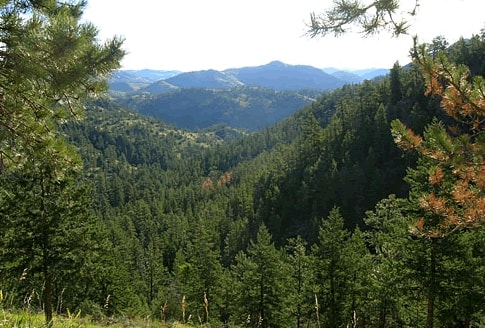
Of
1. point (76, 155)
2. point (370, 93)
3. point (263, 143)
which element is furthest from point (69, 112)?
point (263, 143)

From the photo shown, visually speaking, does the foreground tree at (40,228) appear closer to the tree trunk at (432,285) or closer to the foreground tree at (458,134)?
the foreground tree at (458,134)

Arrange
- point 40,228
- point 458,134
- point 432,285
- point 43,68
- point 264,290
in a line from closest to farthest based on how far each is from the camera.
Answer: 1. point 43,68
2. point 458,134
3. point 40,228
4. point 432,285
5. point 264,290

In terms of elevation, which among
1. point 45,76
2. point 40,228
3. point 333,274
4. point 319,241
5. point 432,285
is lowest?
point 319,241

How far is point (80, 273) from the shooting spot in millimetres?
15289

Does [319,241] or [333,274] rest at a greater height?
[333,274]

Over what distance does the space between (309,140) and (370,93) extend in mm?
21038

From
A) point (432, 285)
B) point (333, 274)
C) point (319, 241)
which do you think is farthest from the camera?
point (319, 241)

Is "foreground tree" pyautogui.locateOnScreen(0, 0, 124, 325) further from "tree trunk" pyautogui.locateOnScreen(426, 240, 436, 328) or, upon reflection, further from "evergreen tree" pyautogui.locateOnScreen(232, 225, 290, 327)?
"evergreen tree" pyautogui.locateOnScreen(232, 225, 290, 327)

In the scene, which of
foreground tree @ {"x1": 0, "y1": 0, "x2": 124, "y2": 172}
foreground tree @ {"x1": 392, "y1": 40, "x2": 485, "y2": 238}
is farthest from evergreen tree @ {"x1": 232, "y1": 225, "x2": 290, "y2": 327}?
foreground tree @ {"x1": 0, "y1": 0, "x2": 124, "y2": 172}

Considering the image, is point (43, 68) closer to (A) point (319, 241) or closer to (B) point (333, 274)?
(B) point (333, 274)

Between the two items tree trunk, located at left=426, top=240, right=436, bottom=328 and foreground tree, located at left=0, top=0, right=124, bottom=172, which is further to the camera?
tree trunk, located at left=426, top=240, right=436, bottom=328

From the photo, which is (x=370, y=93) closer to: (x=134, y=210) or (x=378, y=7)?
(x=134, y=210)

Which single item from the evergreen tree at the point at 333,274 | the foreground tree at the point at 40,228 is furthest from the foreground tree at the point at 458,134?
the evergreen tree at the point at 333,274

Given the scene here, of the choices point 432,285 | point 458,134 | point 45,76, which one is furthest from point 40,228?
point 432,285
